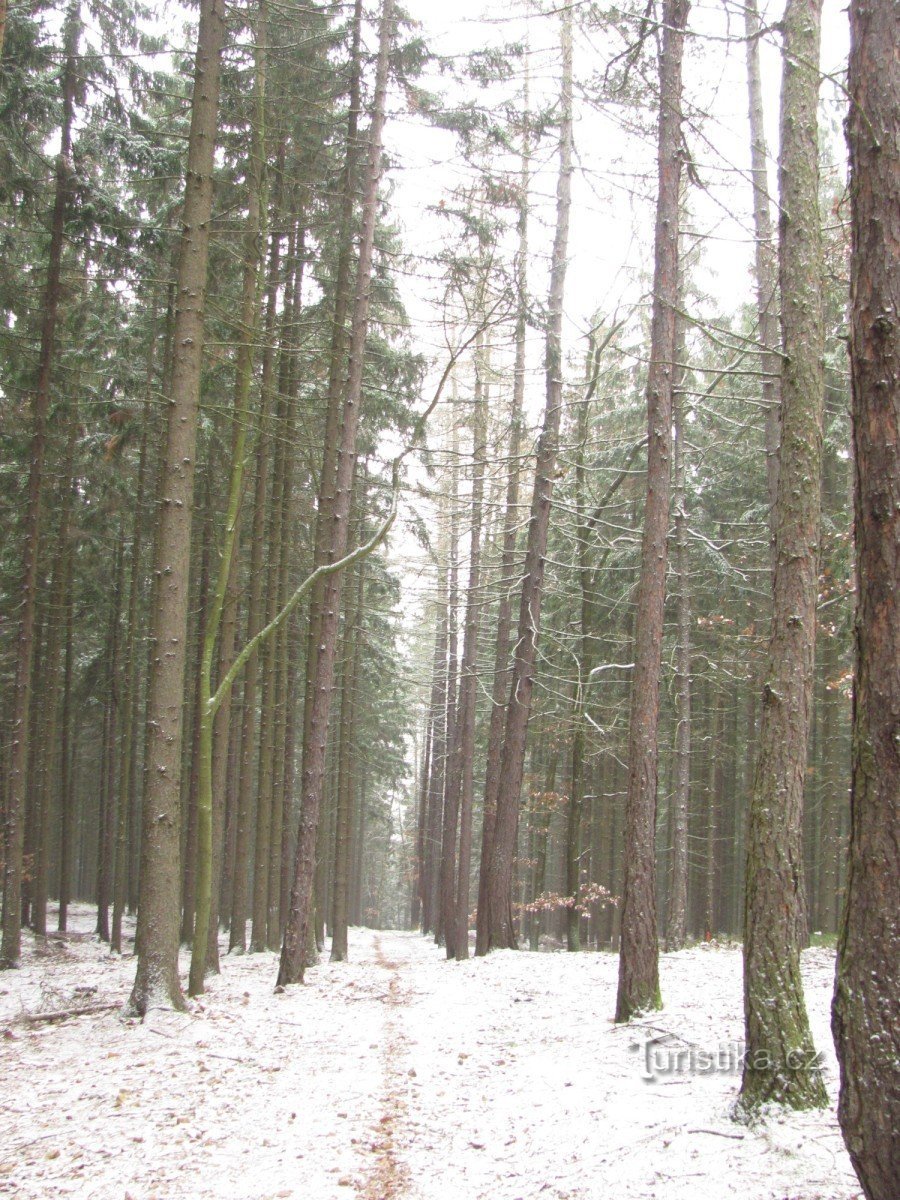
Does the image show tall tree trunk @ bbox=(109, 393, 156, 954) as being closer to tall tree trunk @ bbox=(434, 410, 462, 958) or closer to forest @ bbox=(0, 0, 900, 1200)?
forest @ bbox=(0, 0, 900, 1200)

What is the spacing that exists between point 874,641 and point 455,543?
22.3m

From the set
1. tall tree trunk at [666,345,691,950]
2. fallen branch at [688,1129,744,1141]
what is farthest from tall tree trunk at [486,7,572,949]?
fallen branch at [688,1129,744,1141]

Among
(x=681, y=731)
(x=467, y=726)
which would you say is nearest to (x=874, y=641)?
(x=681, y=731)

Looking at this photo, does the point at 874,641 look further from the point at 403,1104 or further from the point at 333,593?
the point at 333,593

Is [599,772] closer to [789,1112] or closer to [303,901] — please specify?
[303,901]

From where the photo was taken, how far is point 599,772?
2583cm

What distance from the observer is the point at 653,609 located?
8.66 m

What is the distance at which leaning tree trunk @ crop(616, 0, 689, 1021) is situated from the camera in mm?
8078

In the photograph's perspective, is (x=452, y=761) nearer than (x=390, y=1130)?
No

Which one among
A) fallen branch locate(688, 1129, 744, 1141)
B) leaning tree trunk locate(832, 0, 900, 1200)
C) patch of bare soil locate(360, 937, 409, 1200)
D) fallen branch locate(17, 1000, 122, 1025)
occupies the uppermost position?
leaning tree trunk locate(832, 0, 900, 1200)

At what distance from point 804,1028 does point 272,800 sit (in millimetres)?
12106

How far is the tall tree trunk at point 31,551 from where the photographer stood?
12.4 meters

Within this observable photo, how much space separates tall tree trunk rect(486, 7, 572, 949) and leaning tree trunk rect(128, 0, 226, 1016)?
6961mm

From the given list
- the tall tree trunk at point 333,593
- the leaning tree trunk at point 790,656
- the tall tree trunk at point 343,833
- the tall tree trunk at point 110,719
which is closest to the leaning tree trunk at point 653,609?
the leaning tree trunk at point 790,656
